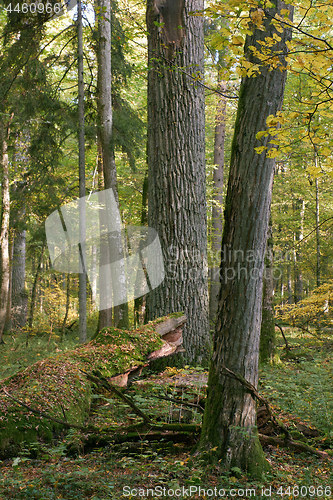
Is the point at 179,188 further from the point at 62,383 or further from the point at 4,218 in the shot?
the point at 4,218

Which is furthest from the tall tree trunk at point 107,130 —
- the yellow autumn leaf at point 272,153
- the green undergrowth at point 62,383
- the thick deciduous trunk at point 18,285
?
the yellow autumn leaf at point 272,153

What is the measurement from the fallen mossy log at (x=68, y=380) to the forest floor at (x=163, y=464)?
6.8 inches

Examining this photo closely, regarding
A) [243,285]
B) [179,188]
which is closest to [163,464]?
[243,285]

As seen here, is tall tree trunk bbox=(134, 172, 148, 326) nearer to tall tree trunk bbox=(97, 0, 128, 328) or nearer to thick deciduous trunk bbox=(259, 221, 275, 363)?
tall tree trunk bbox=(97, 0, 128, 328)

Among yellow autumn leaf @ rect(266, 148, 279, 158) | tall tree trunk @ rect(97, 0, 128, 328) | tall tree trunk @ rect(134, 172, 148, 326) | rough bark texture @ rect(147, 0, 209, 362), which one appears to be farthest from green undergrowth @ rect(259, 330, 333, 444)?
tall tree trunk @ rect(134, 172, 148, 326)

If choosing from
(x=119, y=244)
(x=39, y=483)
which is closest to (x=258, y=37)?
(x=39, y=483)

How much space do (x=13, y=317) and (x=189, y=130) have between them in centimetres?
1157

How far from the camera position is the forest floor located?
2.69 meters

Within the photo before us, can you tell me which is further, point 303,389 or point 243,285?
point 303,389

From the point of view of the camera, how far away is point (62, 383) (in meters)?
4.22

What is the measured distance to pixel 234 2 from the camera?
104 inches

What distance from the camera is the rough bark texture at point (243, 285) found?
303 cm

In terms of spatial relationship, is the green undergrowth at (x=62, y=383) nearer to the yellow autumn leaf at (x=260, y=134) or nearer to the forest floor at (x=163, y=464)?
the forest floor at (x=163, y=464)

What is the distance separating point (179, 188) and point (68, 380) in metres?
3.32
